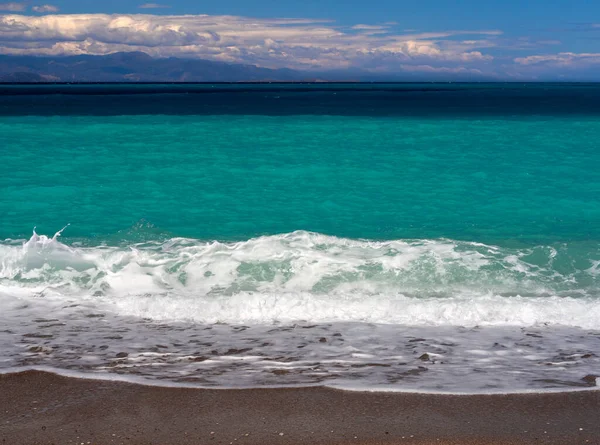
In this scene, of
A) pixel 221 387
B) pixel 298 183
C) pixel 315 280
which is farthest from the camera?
pixel 298 183

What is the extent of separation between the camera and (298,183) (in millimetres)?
21672

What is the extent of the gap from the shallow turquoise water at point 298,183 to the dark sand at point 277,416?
837 centimetres

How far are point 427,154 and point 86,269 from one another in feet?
62.9

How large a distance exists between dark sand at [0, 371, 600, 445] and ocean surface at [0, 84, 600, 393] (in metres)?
0.35

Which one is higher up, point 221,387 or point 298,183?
point 298,183

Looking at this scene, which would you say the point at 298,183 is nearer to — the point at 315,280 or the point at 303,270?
the point at 303,270

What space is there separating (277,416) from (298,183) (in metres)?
16.2

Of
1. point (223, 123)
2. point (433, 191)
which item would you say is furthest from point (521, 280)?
point (223, 123)

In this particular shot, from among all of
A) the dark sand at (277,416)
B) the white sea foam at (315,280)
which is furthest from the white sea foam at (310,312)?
the dark sand at (277,416)

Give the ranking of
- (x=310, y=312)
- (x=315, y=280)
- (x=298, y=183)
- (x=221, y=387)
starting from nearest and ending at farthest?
(x=221, y=387) < (x=310, y=312) < (x=315, y=280) < (x=298, y=183)

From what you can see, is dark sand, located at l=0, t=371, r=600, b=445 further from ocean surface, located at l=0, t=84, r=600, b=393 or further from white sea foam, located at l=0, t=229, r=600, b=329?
white sea foam, located at l=0, t=229, r=600, b=329

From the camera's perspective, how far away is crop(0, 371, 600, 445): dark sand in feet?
17.6

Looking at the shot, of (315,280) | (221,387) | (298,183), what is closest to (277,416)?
(221,387)

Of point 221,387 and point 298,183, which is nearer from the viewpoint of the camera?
point 221,387
